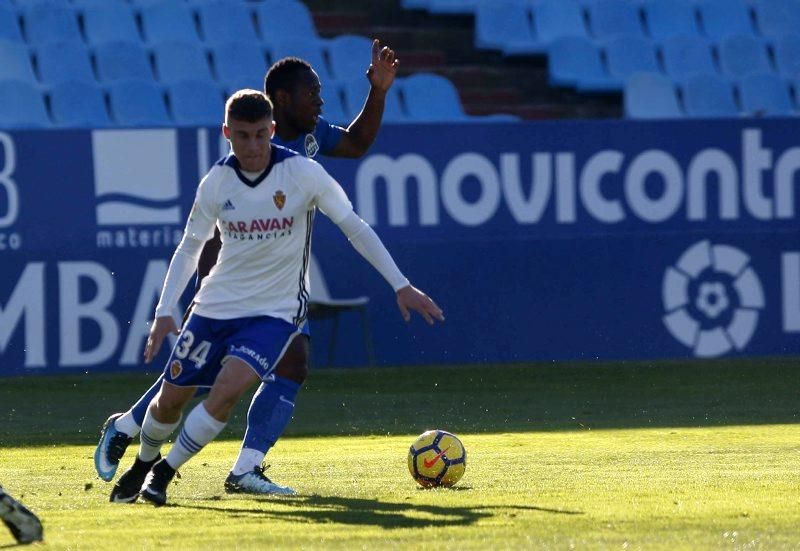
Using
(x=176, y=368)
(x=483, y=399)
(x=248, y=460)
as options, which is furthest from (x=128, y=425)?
(x=483, y=399)

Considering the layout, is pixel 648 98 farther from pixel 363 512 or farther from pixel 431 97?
pixel 363 512

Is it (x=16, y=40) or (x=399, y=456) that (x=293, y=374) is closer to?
(x=399, y=456)

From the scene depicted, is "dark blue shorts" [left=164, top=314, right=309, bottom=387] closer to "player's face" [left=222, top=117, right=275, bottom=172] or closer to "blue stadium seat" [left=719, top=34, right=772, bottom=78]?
"player's face" [left=222, top=117, right=275, bottom=172]

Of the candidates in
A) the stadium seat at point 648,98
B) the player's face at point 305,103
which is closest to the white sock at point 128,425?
the player's face at point 305,103

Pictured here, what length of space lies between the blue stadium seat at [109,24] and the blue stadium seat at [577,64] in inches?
166

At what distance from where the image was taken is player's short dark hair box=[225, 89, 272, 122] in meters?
6.04

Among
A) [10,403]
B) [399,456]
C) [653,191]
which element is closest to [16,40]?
[10,403]

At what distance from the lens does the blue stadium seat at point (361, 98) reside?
15.4 m

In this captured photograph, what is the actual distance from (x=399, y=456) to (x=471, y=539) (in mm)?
2998

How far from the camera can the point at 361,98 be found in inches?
611

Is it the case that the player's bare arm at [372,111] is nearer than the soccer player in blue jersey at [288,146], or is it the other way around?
the soccer player in blue jersey at [288,146]

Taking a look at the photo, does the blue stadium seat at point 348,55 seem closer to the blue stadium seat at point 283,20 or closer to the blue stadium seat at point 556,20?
the blue stadium seat at point 283,20

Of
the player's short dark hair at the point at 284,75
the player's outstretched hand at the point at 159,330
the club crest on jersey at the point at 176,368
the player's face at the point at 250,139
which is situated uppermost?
the player's short dark hair at the point at 284,75

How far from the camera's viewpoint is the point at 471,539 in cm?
515
